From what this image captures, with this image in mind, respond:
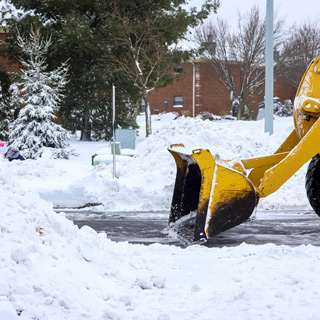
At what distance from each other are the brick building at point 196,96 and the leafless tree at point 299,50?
26.6 ft

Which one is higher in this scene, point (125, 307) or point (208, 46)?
point (208, 46)

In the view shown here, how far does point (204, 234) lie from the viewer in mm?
6422

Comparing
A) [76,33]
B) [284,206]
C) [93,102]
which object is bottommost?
[284,206]

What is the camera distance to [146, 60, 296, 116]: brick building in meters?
50.7

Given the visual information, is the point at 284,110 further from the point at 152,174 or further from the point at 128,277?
the point at 128,277

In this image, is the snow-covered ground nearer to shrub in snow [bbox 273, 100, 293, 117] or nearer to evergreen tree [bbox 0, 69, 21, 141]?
evergreen tree [bbox 0, 69, 21, 141]

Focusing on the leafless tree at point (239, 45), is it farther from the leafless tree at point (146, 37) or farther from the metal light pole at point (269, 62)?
the metal light pole at point (269, 62)

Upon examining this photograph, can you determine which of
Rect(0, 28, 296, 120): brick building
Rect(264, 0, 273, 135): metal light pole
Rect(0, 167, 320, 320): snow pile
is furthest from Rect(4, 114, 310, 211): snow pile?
Rect(0, 28, 296, 120): brick building

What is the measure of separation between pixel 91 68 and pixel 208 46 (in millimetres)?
10013

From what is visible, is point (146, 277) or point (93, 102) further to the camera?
point (93, 102)

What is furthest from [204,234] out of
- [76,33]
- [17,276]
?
[76,33]

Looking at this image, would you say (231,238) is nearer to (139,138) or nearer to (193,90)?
(139,138)

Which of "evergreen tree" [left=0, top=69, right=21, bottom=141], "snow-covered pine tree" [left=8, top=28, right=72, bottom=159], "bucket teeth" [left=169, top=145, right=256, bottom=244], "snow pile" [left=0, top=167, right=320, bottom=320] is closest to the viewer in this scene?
"snow pile" [left=0, top=167, right=320, bottom=320]

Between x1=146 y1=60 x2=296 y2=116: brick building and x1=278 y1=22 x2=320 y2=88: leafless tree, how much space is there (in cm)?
812
